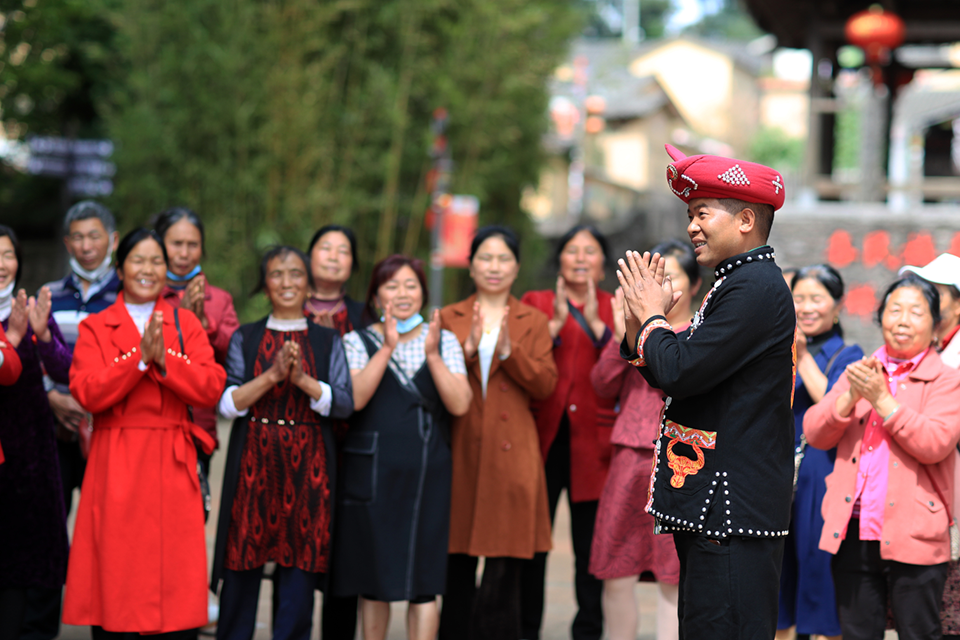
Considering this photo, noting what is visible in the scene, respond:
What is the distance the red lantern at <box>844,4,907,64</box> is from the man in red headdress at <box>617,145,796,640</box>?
Answer: 7478 millimetres

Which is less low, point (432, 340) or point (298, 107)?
point (298, 107)

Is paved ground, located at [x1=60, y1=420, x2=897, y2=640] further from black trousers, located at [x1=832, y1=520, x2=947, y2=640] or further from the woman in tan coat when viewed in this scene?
black trousers, located at [x1=832, y1=520, x2=947, y2=640]

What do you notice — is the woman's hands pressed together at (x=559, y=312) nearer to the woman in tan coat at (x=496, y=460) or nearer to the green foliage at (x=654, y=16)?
the woman in tan coat at (x=496, y=460)

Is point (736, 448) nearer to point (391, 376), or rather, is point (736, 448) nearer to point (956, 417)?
point (956, 417)

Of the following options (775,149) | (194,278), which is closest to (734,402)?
(194,278)

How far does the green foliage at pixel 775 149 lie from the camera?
28.8 m

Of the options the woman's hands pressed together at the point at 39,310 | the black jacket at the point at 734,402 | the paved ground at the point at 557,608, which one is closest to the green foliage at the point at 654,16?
the paved ground at the point at 557,608

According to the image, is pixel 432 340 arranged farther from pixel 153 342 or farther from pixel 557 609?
pixel 557 609

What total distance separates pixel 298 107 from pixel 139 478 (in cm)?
540

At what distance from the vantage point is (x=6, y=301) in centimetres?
360

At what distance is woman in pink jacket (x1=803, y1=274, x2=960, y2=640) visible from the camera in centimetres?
318

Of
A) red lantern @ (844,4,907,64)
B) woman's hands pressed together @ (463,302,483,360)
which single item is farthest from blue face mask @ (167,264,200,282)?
red lantern @ (844,4,907,64)

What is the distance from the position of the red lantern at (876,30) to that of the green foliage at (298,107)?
119 inches

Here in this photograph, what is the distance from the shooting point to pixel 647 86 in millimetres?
27656
